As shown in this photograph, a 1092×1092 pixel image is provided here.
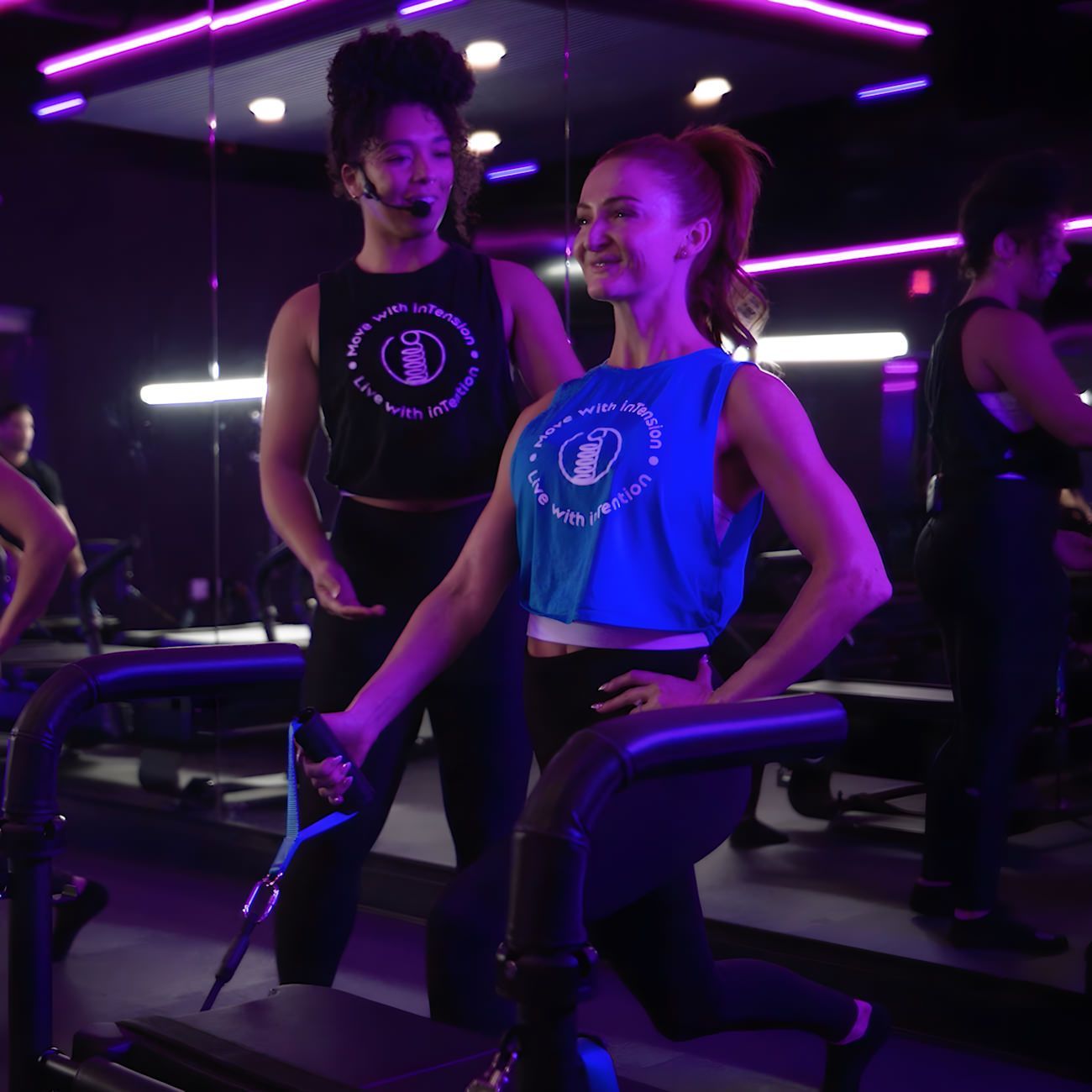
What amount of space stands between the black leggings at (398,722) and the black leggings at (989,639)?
3.63 ft

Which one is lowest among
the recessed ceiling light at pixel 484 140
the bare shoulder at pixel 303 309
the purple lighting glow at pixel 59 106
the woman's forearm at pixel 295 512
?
the woman's forearm at pixel 295 512

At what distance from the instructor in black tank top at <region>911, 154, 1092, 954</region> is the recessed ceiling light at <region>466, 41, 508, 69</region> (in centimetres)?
133

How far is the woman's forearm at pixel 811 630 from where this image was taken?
1.48 metres

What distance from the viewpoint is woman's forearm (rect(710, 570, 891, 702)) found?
1.48 m

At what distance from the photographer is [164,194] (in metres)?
4.84

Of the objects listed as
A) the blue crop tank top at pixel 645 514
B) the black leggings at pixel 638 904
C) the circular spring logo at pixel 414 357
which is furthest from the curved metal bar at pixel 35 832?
the circular spring logo at pixel 414 357

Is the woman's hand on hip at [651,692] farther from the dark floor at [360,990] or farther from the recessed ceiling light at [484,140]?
the recessed ceiling light at [484,140]

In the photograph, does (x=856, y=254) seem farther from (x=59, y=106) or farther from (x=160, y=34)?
(x=59, y=106)

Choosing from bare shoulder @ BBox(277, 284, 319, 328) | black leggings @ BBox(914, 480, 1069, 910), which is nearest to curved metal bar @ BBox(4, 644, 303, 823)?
bare shoulder @ BBox(277, 284, 319, 328)

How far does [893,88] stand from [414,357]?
1492 mm

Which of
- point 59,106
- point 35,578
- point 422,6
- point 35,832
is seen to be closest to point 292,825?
point 35,832

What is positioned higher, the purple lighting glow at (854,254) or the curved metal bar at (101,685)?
the purple lighting glow at (854,254)

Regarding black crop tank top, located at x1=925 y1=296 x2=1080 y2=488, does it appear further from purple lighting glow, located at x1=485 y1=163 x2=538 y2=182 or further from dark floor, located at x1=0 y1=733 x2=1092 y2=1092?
purple lighting glow, located at x1=485 y1=163 x2=538 y2=182

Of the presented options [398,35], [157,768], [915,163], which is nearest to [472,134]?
[915,163]
